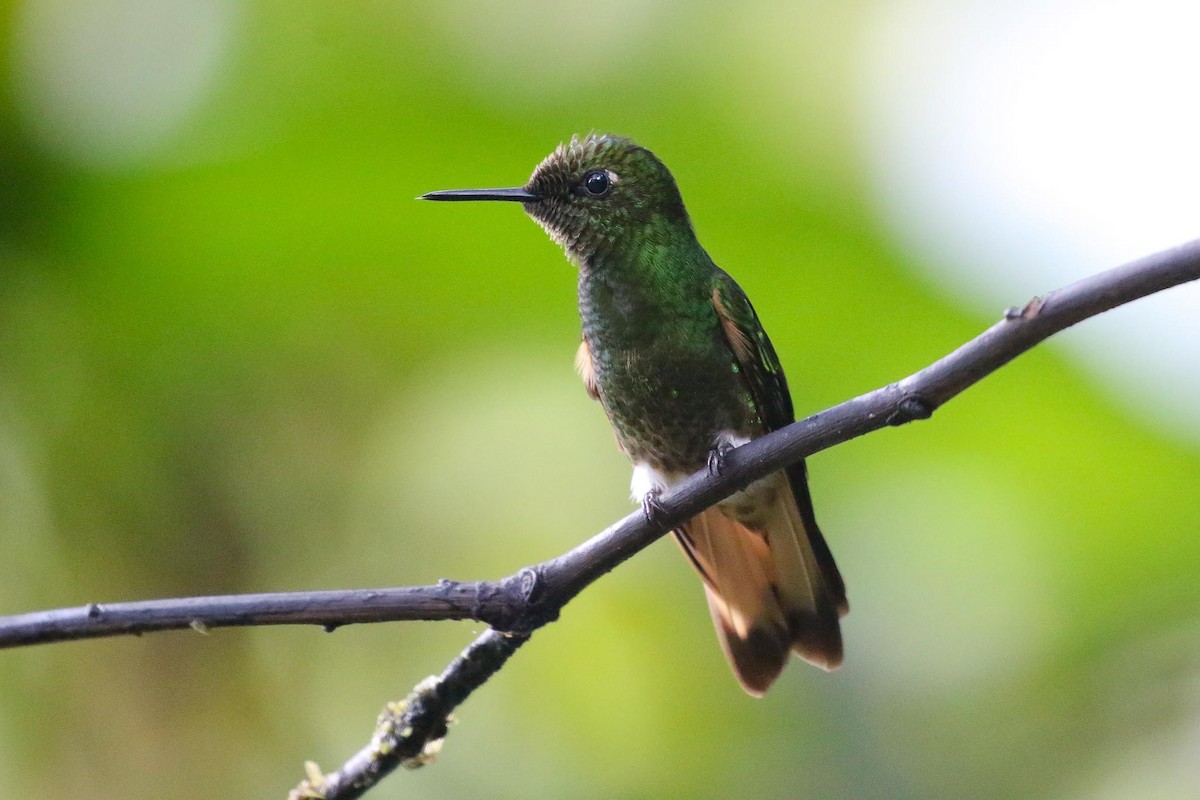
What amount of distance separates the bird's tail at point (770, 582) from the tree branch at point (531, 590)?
909 mm

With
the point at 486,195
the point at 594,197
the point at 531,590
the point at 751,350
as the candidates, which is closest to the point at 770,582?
the point at 751,350

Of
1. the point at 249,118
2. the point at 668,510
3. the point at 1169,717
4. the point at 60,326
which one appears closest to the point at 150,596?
the point at 60,326

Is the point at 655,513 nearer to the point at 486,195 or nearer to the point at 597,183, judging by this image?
the point at 486,195

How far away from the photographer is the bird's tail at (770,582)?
2.65 m

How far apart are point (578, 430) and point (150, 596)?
1433mm

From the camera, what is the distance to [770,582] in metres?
2.81

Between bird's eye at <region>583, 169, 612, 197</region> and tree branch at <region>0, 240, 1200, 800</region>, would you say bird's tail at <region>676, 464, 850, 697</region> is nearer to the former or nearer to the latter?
bird's eye at <region>583, 169, 612, 197</region>

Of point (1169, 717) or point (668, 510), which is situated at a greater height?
point (668, 510)

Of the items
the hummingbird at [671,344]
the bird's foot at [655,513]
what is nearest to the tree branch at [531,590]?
the bird's foot at [655,513]

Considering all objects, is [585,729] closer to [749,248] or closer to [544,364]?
[544,364]

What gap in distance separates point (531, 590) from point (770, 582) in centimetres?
136

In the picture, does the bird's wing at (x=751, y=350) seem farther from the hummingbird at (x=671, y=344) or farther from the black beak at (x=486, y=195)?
the black beak at (x=486, y=195)

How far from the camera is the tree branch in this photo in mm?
1284

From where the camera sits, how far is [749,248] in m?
3.05
